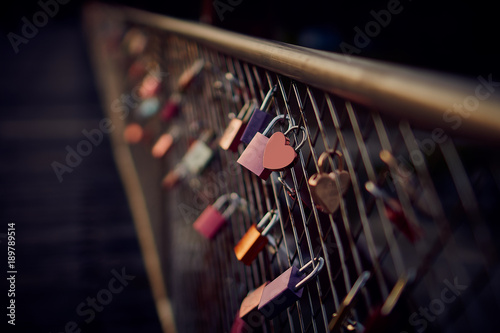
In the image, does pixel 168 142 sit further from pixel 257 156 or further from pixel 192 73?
pixel 257 156

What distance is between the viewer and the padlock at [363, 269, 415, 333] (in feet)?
1.86

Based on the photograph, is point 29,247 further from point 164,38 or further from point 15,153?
point 164,38

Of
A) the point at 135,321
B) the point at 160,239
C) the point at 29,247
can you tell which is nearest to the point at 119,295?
the point at 135,321

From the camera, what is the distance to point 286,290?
820 mm

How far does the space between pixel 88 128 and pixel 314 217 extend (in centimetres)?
331

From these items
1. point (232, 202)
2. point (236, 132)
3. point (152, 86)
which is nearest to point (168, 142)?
point (152, 86)

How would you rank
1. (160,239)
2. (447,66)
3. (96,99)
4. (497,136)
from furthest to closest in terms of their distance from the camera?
(447,66)
(96,99)
(160,239)
(497,136)

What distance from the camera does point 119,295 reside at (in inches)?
96.3

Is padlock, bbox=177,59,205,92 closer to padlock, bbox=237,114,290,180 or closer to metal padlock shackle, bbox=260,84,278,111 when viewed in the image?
metal padlock shackle, bbox=260,84,278,111

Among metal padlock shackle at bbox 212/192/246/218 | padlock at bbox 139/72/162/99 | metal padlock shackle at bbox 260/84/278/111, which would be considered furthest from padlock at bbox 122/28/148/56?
metal padlock shackle at bbox 260/84/278/111

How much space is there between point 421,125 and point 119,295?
7.81ft

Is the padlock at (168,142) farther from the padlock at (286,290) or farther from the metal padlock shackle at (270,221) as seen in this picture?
the padlock at (286,290)

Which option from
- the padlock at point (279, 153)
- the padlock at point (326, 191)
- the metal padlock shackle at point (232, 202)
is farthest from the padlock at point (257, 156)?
the metal padlock shackle at point (232, 202)

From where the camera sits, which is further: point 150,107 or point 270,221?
point 150,107
